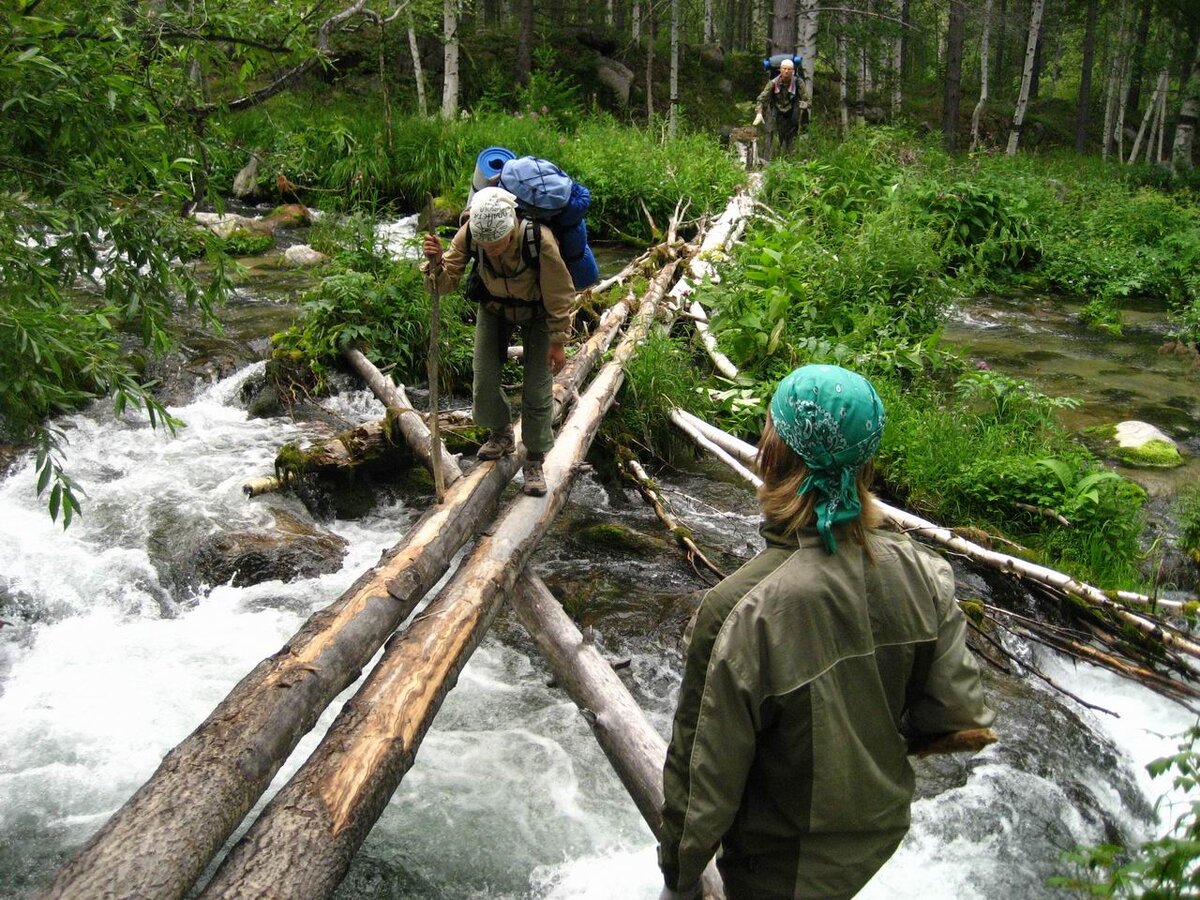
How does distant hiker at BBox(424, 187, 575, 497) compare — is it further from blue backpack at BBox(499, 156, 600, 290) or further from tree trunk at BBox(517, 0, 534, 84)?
tree trunk at BBox(517, 0, 534, 84)

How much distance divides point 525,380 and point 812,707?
332cm

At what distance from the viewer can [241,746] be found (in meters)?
3.01

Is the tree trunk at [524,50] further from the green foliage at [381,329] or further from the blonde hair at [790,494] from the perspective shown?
the blonde hair at [790,494]

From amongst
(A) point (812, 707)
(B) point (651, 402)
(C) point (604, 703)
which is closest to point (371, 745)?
(C) point (604, 703)

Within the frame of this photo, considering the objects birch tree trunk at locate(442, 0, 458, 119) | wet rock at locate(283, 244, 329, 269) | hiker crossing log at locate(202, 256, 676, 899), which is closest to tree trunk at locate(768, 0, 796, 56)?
birch tree trunk at locate(442, 0, 458, 119)

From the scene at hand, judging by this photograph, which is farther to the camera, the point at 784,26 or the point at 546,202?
the point at 784,26

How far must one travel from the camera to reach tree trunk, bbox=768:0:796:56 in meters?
15.6

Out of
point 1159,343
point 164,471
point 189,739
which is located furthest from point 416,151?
point 189,739

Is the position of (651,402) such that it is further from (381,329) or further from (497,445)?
(381,329)

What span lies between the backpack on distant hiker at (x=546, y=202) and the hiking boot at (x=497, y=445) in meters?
1.08

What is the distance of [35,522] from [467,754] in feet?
12.3

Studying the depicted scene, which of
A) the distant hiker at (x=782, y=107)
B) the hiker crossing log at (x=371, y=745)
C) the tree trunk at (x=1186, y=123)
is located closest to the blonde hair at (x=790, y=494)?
the hiker crossing log at (x=371, y=745)

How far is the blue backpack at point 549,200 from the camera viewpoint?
4.34 meters

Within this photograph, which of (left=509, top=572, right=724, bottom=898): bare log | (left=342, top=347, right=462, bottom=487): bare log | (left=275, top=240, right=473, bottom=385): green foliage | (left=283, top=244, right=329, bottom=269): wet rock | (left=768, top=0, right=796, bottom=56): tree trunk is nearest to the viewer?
(left=509, top=572, right=724, bottom=898): bare log
